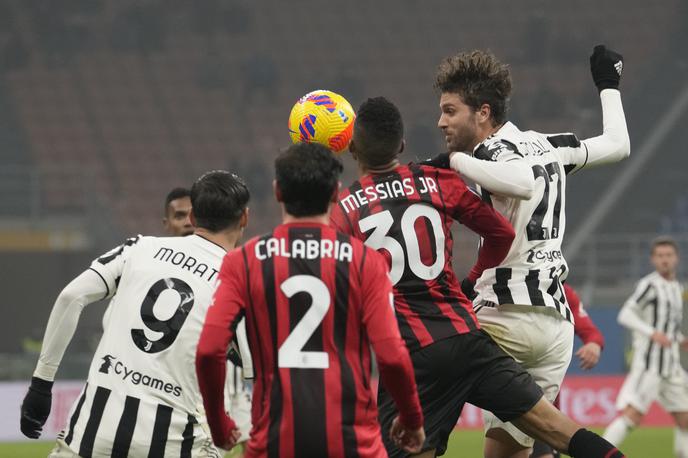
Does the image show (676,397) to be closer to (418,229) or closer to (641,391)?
(641,391)

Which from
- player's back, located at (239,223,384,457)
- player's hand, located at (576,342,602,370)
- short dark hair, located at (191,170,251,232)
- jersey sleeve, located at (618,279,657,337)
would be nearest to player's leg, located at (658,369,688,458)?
jersey sleeve, located at (618,279,657,337)

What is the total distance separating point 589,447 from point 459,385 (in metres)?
0.58

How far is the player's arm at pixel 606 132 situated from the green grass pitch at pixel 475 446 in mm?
6138

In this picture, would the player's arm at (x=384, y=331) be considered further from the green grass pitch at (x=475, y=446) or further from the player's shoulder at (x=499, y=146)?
the green grass pitch at (x=475, y=446)

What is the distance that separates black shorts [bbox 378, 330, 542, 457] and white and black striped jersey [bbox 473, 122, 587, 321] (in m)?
0.41

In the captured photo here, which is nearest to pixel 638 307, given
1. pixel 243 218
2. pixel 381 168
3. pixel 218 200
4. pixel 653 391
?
pixel 653 391

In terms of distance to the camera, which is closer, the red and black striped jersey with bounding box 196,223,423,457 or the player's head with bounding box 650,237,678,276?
the red and black striped jersey with bounding box 196,223,423,457

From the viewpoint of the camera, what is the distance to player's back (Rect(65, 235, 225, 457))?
14.6 ft

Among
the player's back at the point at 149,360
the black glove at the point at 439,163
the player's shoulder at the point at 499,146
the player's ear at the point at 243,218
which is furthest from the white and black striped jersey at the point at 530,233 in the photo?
the player's back at the point at 149,360

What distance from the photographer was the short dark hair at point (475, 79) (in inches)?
204

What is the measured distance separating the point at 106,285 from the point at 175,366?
431 millimetres

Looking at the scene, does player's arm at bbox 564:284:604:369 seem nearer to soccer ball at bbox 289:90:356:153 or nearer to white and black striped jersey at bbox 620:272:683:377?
soccer ball at bbox 289:90:356:153

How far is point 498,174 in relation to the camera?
4797 millimetres

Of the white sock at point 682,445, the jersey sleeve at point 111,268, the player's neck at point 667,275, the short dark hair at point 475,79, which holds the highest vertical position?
the short dark hair at point 475,79
